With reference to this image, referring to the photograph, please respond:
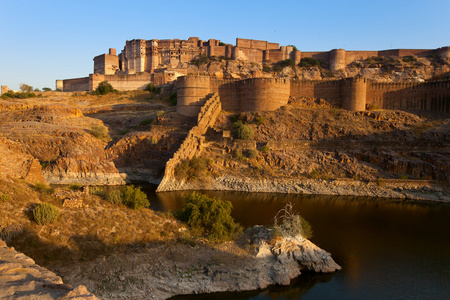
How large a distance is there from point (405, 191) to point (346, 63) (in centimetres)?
3308

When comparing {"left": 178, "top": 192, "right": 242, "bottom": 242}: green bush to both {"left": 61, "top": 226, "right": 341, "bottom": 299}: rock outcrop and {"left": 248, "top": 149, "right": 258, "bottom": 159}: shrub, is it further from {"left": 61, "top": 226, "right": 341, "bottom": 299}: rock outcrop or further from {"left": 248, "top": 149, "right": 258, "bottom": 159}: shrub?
{"left": 248, "top": 149, "right": 258, "bottom": 159}: shrub

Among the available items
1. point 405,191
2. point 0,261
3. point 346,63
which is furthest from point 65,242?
point 346,63

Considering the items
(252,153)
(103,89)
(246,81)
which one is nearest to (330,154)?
(252,153)

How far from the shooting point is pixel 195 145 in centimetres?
2678

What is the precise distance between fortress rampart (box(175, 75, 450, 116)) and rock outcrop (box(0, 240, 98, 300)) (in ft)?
91.1

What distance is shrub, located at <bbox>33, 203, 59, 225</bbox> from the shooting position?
1058 centimetres

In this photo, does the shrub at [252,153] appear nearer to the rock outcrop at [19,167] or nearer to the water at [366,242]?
the water at [366,242]

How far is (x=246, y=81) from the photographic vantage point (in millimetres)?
33062

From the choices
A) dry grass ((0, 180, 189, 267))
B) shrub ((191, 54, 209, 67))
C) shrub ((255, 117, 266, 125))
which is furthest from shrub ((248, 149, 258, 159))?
shrub ((191, 54, 209, 67))

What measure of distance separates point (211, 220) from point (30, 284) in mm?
8229

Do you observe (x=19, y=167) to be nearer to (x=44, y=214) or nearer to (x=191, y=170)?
(x=44, y=214)

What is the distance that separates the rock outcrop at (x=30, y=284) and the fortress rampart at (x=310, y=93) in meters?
27.8

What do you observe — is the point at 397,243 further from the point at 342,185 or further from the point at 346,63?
the point at 346,63

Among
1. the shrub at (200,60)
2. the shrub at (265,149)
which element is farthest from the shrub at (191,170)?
the shrub at (200,60)
